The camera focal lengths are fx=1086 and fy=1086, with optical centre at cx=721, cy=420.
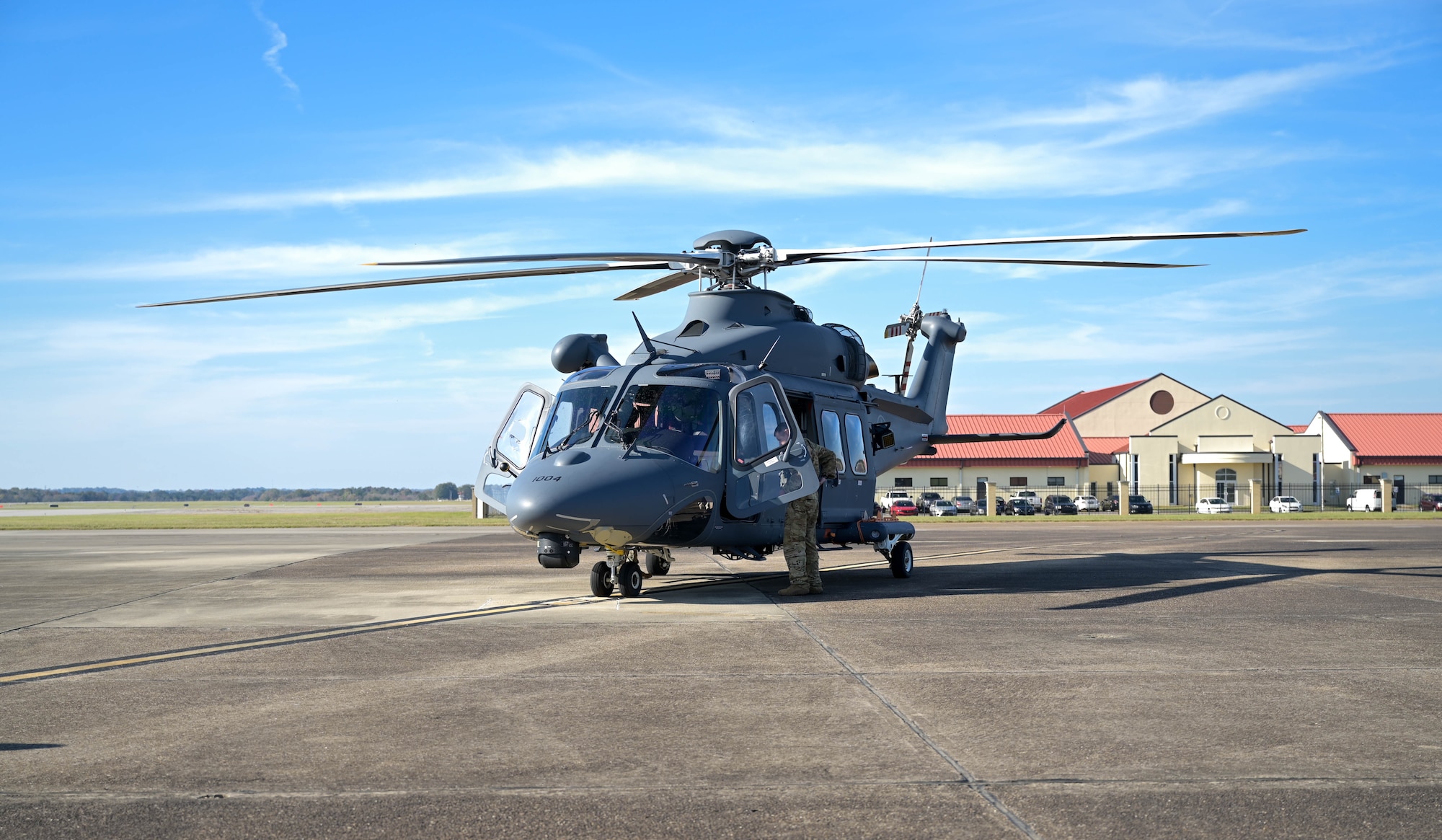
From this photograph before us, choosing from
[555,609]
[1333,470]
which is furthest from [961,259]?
[1333,470]

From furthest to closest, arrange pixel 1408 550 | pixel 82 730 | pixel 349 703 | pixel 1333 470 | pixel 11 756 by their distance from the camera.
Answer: pixel 1333 470 < pixel 1408 550 < pixel 349 703 < pixel 82 730 < pixel 11 756

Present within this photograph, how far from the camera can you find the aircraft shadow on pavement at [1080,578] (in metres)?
13.0

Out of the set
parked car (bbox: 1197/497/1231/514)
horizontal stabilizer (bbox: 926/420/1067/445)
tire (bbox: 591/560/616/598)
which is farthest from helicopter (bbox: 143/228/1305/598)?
parked car (bbox: 1197/497/1231/514)

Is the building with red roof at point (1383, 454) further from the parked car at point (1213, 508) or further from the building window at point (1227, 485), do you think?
the parked car at point (1213, 508)

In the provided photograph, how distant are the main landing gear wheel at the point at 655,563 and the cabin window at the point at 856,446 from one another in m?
3.01

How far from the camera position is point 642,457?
11820mm

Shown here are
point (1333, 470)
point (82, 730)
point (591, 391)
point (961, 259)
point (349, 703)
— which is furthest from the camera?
point (1333, 470)

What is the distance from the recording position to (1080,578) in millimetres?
15203

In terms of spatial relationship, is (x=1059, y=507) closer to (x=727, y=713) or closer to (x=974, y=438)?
(x=974, y=438)

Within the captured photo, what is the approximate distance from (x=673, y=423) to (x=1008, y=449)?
6100 cm

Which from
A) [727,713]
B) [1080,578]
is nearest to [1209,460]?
[1080,578]

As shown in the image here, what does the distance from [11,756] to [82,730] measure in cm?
58

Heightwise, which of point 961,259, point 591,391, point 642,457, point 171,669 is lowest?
point 171,669

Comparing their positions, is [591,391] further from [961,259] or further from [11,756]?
[11,756]
